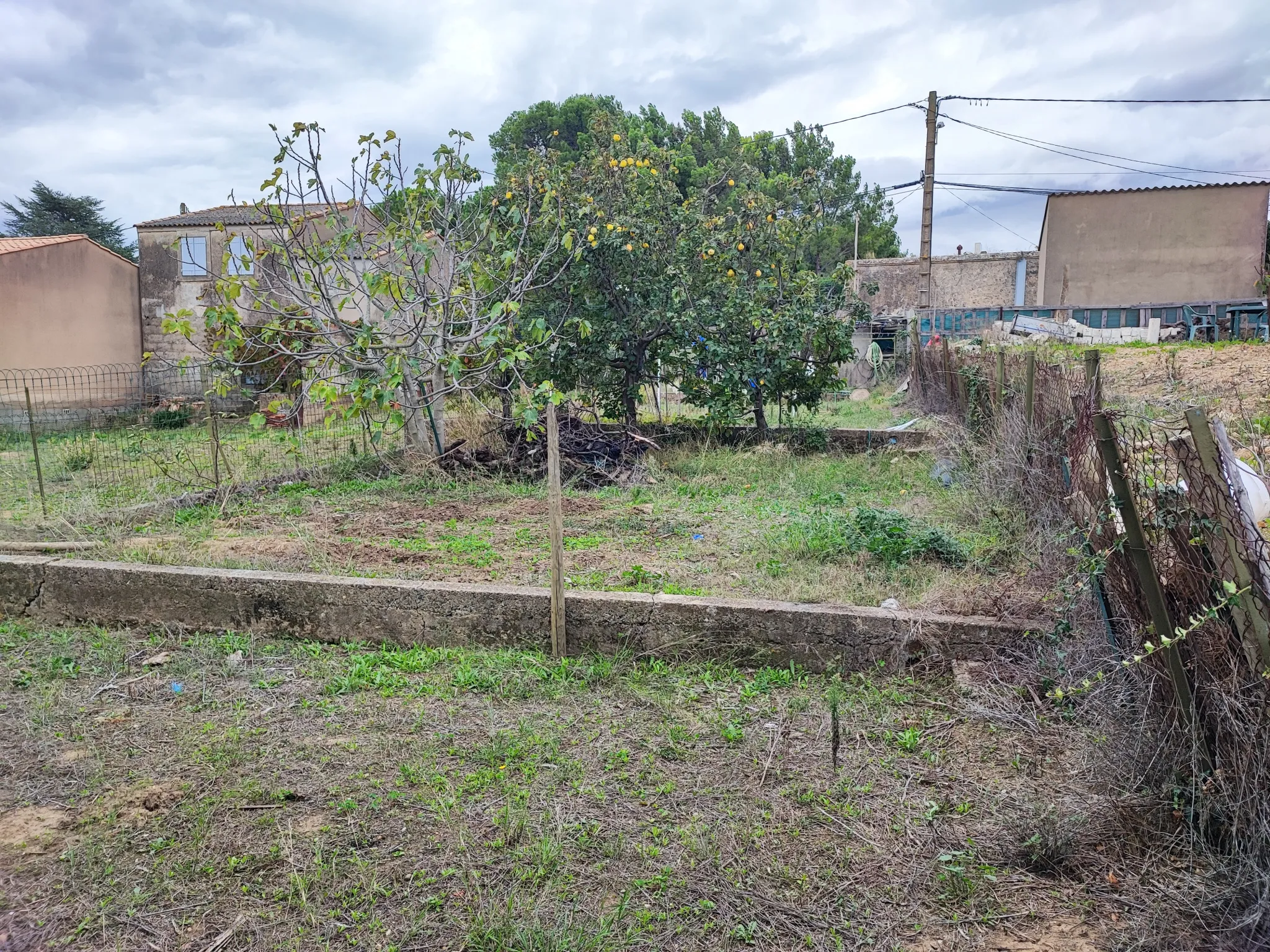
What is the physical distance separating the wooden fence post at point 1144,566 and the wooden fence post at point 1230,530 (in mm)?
226

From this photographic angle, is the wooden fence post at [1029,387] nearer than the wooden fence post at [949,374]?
Yes

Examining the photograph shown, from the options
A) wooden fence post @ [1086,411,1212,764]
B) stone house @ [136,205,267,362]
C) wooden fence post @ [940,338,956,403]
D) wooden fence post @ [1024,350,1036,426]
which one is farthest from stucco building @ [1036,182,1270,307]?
wooden fence post @ [1086,411,1212,764]

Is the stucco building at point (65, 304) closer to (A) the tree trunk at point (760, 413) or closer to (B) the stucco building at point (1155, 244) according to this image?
(A) the tree trunk at point (760, 413)

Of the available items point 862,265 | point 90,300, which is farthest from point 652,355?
point 862,265

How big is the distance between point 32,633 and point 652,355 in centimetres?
717

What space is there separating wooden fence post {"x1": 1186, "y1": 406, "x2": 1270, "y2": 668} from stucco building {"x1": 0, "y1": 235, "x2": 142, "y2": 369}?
22.7 metres

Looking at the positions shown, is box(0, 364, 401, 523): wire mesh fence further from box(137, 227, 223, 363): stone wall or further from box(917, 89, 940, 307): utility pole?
box(917, 89, 940, 307): utility pole

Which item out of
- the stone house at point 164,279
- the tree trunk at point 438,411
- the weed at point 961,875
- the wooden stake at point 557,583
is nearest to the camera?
the weed at point 961,875

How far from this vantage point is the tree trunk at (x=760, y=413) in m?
11.0

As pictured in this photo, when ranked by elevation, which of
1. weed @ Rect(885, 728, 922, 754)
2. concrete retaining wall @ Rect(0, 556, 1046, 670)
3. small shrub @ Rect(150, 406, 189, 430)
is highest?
small shrub @ Rect(150, 406, 189, 430)

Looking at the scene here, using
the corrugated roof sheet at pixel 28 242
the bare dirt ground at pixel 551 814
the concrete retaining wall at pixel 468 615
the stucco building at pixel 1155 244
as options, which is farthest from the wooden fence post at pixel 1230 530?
the stucco building at pixel 1155 244

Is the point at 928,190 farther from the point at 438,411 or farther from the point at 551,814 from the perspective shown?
the point at 551,814

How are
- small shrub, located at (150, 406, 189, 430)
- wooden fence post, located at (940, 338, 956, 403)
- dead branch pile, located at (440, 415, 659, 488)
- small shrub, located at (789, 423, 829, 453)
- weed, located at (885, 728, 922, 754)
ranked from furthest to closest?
small shrub, located at (150, 406, 189, 430)
small shrub, located at (789, 423, 829, 453)
wooden fence post, located at (940, 338, 956, 403)
dead branch pile, located at (440, 415, 659, 488)
weed, located at (885, 728, 922, 754)

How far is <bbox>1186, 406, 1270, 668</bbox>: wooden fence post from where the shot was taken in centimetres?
233
